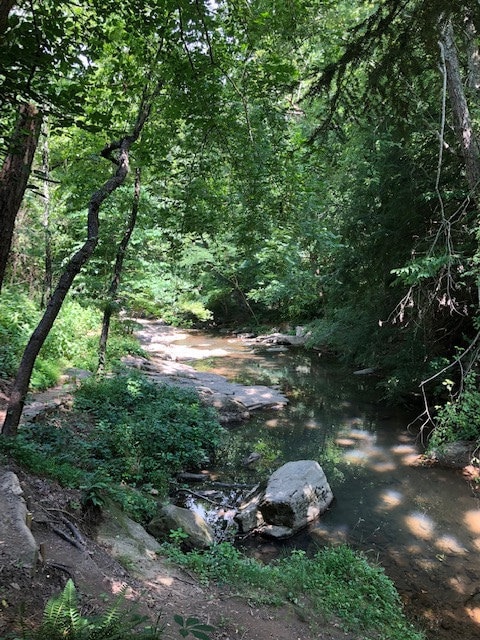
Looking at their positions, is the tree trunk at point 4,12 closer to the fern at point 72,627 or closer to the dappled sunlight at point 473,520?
the fern at point 72,627

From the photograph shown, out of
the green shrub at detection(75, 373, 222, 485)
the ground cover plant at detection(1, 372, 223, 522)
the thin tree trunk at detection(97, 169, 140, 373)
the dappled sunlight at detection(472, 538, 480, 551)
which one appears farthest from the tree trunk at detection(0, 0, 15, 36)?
the dappled sunlight at detection(472, 538, 480, 551)

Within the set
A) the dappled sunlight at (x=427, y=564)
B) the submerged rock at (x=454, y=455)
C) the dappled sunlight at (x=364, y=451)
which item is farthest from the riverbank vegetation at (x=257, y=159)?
the dappled sunlight at (x=427, y=564)

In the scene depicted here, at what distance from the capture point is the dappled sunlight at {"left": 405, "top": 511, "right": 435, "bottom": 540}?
6.24 meters

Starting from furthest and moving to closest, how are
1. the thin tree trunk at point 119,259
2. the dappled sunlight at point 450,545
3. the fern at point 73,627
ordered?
the thin tree trunk at point 119,259 < the dappled sunlight at point 450,545 < the fern at point 73,627

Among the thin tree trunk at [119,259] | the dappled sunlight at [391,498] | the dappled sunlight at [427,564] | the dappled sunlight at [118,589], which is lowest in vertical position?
the dappled sunlight at [427,564]

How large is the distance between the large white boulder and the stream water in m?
0.16

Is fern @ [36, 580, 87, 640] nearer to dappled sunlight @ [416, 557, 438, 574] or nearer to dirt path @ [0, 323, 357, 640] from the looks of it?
dirt path @ [0, 323, 357, 640]

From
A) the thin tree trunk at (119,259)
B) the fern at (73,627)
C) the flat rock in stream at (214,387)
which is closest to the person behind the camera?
the fern at (73,627)

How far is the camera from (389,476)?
26.2 feet

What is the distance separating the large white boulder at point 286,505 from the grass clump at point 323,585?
1.08 metres

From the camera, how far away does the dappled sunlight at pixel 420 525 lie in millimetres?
6238

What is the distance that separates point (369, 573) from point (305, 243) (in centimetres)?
932

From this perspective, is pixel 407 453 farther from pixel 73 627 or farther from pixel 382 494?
pixel 73 627

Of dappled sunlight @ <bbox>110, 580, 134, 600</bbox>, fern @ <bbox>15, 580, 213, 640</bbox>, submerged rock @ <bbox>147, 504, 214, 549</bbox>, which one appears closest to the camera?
fern @ <bbox>15, 580, 213, 640</bbox>
